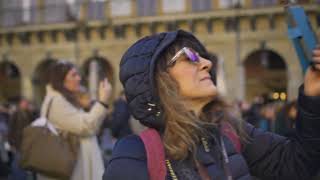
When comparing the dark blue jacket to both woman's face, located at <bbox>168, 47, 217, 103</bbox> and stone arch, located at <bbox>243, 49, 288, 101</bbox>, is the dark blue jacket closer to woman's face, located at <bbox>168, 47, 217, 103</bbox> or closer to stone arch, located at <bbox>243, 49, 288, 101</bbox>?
woman's face, located at <bbox>168, 47, 217, 103</bbox>

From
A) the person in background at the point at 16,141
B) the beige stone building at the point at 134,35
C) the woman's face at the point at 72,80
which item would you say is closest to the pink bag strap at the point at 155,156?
the woman's face at the point at 72,80

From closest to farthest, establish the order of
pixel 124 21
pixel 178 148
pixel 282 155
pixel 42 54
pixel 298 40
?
pixel 178 148 → pixel 282 155 → pixel 298 40 → pixel 124 21 → pixel 42 54

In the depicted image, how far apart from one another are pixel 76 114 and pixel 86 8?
23701 millimetres

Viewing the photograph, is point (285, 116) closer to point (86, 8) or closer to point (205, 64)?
point (205, 64)

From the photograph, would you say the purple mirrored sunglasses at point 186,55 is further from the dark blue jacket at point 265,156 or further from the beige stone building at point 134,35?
the beige stone building at point 134,35

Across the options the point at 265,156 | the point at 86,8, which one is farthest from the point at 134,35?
the point at 265,156

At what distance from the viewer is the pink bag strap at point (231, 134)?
205 cm

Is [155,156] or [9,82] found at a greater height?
[155,156]

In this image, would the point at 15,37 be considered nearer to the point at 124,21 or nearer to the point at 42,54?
the point at 42,54

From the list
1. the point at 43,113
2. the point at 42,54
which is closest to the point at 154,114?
the point at 43,113

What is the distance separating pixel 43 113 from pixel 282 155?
260 centimetres

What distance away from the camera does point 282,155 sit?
211 centimetres

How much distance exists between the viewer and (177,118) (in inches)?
76.2

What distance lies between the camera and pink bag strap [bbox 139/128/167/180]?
6.08ft
